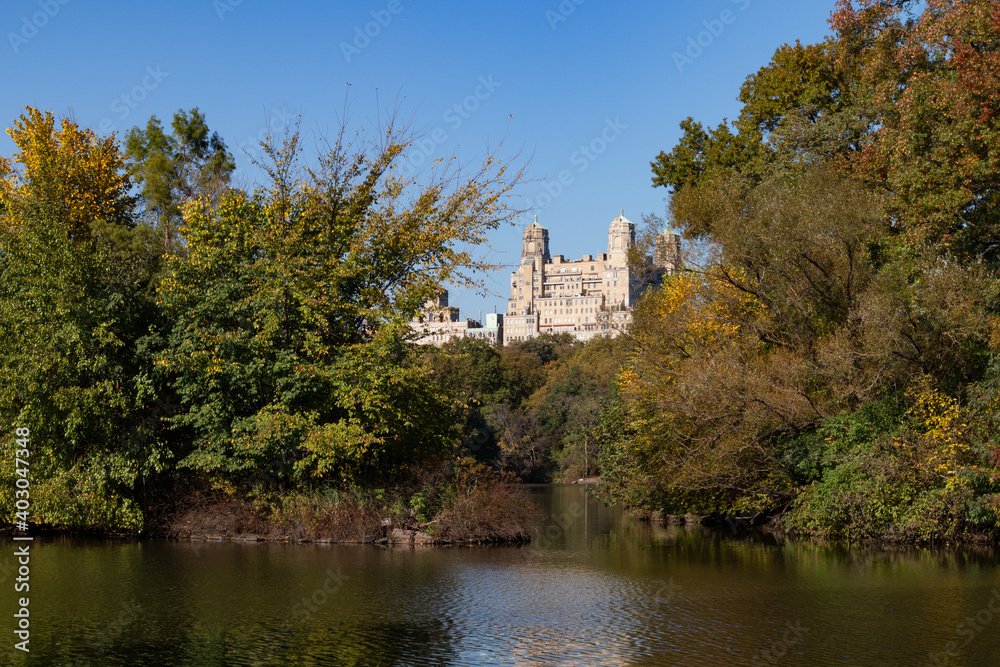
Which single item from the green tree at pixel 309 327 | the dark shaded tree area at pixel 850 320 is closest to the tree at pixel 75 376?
the green tree at pixel 309 327

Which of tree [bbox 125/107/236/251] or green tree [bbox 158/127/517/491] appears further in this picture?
tree [bbox 125/107/236/251]

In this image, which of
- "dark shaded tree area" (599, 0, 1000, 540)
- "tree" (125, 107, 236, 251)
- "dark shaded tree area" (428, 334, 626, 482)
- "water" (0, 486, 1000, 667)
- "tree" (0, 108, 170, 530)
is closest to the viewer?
"water" (0, 486, 1000, 667)

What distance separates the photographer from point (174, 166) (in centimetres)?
3288

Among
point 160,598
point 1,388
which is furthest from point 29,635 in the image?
point 1,388

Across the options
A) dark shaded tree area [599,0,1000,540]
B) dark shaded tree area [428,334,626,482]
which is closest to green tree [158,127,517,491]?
dark shaded tree area [599,0,1000,540]

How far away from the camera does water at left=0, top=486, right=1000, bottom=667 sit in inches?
387

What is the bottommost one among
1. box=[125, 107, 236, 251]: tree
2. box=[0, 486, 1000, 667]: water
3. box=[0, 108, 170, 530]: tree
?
box=[0, 486, 1000, 667]: water

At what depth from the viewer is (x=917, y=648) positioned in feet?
33.4

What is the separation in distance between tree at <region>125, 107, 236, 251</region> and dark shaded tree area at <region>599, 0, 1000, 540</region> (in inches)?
619

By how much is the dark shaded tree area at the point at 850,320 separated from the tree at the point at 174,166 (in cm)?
1572

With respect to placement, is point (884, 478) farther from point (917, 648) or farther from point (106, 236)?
point (106, 236)

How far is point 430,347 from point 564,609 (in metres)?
10.8

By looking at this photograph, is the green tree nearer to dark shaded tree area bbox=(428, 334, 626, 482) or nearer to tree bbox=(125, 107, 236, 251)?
tree bbox=(125, 107, 236, 251)

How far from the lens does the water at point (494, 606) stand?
9836mm
